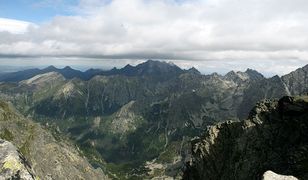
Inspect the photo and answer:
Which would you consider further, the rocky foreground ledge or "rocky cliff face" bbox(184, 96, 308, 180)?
"rocky cliff face" bbox(184, 96, 308, 180)

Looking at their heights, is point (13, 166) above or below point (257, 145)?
above

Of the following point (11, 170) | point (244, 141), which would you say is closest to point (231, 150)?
point (244, 141)

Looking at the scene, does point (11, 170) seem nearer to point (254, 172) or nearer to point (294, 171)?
point (294, 171)

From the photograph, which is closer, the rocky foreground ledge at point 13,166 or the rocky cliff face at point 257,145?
the rocky foreground ledge at point 13,166

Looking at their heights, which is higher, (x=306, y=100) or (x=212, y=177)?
(x=306, y=100)

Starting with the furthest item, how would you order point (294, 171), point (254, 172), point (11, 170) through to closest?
point (254, 172), point (294, 171), point (11, 170)

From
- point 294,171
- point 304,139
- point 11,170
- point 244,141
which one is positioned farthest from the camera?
point 244,141

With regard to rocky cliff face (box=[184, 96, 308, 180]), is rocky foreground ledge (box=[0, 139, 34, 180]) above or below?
above

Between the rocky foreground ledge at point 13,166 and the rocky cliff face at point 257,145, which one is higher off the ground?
the rocky foreground ledge at point 13,166
